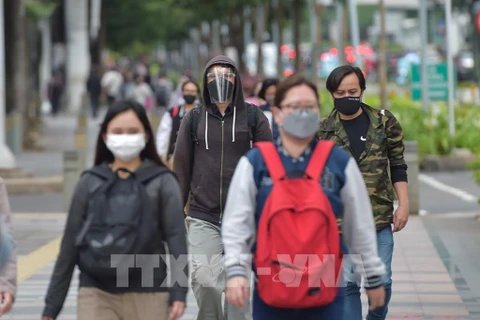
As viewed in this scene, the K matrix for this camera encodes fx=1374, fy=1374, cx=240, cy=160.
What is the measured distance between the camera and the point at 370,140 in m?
7.56

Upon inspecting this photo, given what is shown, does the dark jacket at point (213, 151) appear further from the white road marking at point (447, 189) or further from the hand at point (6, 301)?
the white road marking at point (447, 189)

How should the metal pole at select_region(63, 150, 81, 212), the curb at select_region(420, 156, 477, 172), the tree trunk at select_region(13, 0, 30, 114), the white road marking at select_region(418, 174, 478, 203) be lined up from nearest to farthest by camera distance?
the metal pole at select_region(63, 150, 81, 212)
the white road marking at select_region(418, 174, 478, 203)
the curb at select_region(420, 156, 477, 172)
the tree trunk at select_region(13, 0, 30, 114)

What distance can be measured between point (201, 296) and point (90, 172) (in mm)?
1950

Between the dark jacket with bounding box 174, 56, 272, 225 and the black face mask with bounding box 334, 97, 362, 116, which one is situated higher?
the black face mask with bounding box 334, 97, 362, 116

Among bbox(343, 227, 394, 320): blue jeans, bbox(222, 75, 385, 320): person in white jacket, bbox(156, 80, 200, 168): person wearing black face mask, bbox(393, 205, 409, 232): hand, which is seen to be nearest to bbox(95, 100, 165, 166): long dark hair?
bbox(222, 75, 385, 320): person in white jacket

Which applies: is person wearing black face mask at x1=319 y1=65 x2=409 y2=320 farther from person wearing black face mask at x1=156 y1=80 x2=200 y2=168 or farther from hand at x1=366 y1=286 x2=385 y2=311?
person wearing black face mask at x1=156 y1=80 x2=200 y2=168

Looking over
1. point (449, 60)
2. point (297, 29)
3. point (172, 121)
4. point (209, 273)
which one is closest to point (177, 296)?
point (209, 273)

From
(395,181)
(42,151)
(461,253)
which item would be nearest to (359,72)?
(395,181)

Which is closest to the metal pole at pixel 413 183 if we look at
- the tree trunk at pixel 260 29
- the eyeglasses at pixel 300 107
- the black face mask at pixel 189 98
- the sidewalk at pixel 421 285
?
the sidewalk at pixel 421 285

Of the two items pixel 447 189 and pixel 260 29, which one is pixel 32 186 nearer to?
pixel 447 189

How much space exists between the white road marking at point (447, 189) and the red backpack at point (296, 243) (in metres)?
13.8

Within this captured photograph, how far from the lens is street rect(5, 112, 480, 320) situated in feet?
33.4

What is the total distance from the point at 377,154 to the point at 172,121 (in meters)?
5.63

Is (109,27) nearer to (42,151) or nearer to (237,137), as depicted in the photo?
(42,151)
